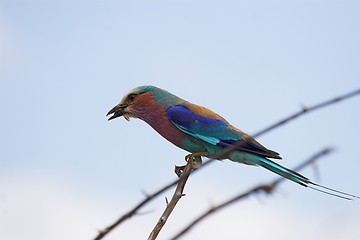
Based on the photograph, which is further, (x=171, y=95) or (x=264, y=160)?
(x=171, y=95)

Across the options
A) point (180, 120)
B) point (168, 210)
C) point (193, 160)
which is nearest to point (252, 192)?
point (168, 210)

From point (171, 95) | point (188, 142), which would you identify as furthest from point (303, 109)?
point (171, 95)

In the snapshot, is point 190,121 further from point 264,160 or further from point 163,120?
point 264,160

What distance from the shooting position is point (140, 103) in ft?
17.4

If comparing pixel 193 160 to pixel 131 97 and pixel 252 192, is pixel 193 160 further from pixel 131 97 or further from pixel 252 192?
pixel 252 192

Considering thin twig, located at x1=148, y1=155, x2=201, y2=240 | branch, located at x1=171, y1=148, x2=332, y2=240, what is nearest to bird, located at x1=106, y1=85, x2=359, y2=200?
thin twig, located at x1=148, y1=155, x2=201, y2=240

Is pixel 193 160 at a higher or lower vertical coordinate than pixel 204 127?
lower

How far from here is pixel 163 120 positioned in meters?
5.24

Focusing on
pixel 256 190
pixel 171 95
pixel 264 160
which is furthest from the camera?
pixel 171 95

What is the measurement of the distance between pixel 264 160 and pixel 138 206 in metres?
3.71

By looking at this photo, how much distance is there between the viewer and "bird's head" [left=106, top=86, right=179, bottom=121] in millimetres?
5289

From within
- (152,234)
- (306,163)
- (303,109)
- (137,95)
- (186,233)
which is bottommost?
(186,233)

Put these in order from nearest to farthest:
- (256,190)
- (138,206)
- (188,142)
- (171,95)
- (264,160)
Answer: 1. (256,190)
2. (138,206)
3. (264,160)
4. (188,142)
5. (171,95)

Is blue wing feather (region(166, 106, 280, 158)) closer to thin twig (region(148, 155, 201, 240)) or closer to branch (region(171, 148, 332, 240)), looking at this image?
thin twig (region(148, 155, 201, 240))
